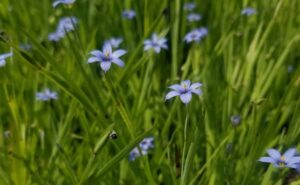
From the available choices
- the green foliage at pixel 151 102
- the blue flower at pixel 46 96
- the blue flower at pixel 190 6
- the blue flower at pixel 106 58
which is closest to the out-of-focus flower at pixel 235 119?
the green foliage at pixel 151 102

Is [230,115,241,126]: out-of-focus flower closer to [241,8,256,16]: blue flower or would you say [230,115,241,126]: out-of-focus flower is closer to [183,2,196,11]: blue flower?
[241,8,256,16]: blue flower

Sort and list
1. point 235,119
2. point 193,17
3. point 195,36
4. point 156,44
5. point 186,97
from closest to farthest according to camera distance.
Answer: point 186,97 < point 235,119 < point 156,44 < point 195,36 < point 193,17

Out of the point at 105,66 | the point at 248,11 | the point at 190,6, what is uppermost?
the point at 190,6

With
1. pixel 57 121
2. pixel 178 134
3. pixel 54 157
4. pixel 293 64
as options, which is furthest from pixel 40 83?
pixel 293 64

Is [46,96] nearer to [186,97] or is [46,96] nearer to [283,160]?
[186,97]

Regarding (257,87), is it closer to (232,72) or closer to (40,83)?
(232,72)

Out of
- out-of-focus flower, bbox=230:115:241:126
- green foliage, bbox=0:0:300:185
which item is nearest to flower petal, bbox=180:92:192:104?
green foliage, bbox=0:0:300:185

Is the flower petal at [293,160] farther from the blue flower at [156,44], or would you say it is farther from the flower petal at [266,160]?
the blue flower at [156,44]

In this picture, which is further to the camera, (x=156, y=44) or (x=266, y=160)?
(x=156, y=44)

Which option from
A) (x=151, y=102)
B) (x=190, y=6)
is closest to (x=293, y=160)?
(x=151, y=102)
